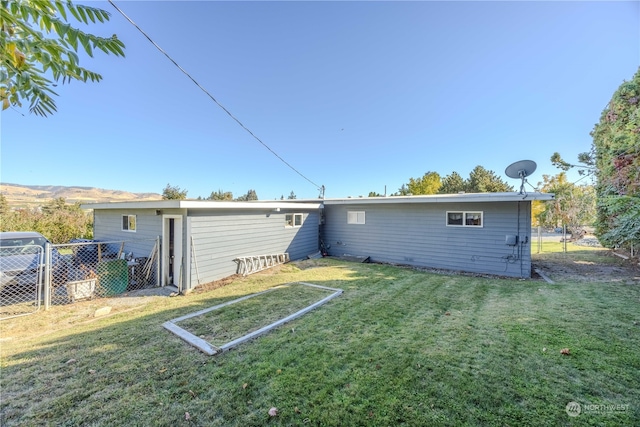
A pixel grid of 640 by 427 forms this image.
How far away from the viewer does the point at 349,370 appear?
287 centimetres

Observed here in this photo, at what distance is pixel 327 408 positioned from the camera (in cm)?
229

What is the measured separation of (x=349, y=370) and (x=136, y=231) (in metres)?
8.37

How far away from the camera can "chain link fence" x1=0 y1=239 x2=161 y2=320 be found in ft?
17.4

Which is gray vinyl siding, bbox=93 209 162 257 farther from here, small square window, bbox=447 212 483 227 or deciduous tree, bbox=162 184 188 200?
deciduous tree, bbox=162 184 188 200

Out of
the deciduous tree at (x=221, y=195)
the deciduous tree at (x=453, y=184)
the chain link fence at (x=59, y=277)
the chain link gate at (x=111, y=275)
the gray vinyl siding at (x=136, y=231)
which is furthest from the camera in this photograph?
the deciduous tree at (x=221, y=195)

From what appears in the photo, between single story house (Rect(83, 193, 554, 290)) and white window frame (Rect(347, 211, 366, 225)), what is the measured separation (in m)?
0.04

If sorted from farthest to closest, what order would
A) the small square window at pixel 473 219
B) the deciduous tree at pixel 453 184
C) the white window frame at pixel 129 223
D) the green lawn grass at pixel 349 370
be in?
the deciduous tree at pixel 453 184 < the small square window at pixel 473 219 < the white window frame at pixel 129 223 < the green lawn grass at pixel 349 370

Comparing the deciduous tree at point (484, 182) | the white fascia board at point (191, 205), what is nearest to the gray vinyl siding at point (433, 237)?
the white fascia board at point (191, 205)

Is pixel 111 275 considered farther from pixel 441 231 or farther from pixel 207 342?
pixel 441 231

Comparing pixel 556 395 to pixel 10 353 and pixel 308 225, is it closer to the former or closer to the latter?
pixel 10 353

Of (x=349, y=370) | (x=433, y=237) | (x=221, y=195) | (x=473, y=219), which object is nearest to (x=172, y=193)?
(x=221, y=195)

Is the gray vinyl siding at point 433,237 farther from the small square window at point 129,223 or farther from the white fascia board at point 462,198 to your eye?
the small square window at point 129,223

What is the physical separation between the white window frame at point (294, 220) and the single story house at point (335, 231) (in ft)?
0.14

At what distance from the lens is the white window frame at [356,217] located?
1091cm
